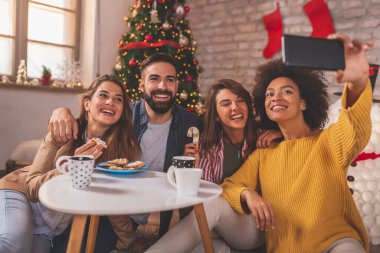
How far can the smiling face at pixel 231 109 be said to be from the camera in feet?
5.52

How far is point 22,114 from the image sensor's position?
11.4 ft

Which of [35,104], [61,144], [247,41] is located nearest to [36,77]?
[35,104]

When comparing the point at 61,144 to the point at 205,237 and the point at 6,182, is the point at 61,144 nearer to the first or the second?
the point at 6,182

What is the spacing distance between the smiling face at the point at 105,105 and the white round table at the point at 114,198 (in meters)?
0.38

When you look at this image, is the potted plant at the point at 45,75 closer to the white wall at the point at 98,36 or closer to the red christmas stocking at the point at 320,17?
the white wall at the point at 98,36

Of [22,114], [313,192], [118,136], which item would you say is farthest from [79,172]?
[22,114]

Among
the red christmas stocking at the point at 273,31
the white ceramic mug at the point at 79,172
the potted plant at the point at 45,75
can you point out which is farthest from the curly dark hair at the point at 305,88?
the potted plant at the point at 45,75

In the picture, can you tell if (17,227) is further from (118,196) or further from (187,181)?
(187,181)

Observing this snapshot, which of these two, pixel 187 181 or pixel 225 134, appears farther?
pixel 225 134

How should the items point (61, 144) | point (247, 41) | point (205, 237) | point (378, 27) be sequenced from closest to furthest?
point (205, 237)
point (61, 144)
point (378, 27)
point (247, 41)

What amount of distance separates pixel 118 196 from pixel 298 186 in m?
0.70

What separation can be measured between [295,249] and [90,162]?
2.64ft

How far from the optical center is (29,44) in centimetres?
362

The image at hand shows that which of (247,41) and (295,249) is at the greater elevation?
(247,41)
